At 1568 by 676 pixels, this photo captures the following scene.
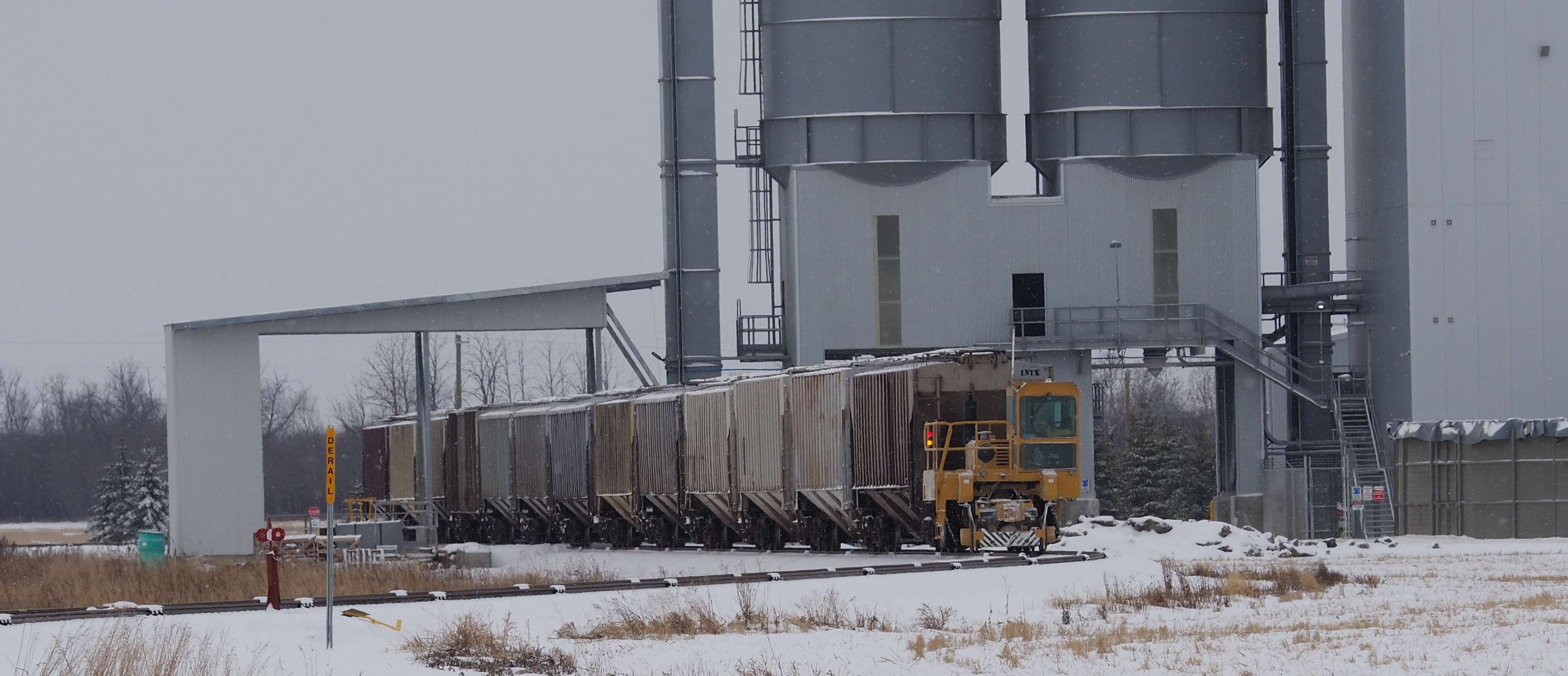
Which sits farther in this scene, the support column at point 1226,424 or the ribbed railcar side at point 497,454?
the support column at point 1226,424

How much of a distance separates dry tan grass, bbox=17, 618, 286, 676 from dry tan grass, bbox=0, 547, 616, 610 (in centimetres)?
583

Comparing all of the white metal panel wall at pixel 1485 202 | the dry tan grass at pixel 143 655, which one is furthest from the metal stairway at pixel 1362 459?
the dry tan grass at pixel 143 655

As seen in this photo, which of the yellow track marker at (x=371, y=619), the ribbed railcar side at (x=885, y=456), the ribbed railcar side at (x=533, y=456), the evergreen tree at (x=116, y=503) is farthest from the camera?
the evergreen tree at (x=116, y=503)

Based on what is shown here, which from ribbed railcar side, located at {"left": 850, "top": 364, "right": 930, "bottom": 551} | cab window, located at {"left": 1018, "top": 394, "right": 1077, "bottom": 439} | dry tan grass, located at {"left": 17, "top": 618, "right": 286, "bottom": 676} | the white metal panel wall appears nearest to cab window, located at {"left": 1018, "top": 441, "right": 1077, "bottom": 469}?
cab window, located at {"left": 1018, "top": 394, "right": 1077, "bottom": 439}

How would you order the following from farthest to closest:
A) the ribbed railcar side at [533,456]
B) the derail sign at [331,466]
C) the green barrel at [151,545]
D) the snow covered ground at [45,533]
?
the snow covered ground at [45,533]
the ribbed railcar side at [533,456]
the green barrel at [151,545]
the derail sign at [331,466]

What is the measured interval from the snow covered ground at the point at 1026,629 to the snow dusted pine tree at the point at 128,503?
A: 51283 mm

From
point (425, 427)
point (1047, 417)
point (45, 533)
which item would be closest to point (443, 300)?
point (425, 427)

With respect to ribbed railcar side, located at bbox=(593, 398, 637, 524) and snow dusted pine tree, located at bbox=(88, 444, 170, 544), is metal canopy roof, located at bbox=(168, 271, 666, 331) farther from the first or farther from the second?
snow dusted pine tree, located at bbox=(88, 444, 170, 544)

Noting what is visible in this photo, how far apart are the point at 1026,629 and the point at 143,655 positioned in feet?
27.0

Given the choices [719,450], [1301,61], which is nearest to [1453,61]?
[1301,61]

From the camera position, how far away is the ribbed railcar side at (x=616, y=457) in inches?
1726

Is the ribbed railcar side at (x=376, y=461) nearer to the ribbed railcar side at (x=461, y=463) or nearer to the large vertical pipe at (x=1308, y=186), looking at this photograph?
the ribbed railcar side at (x=461, y=463)

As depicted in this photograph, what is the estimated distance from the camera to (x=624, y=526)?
149ft

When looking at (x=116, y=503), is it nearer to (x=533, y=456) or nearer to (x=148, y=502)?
(x=148, y=502)
